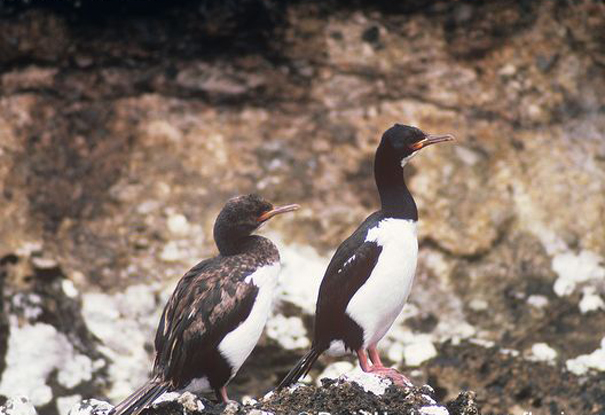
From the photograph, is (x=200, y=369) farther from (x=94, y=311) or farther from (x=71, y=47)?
(x=71, y=47)

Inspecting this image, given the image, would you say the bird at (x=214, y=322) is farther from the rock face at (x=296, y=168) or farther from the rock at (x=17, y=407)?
the rock face at (x=296, y=168)

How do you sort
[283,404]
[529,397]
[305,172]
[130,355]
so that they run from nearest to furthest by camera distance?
[283,404], [529,397], [130,355], [305,172]

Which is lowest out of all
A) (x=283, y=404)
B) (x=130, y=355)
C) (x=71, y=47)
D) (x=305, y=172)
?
(x=130, y=355)

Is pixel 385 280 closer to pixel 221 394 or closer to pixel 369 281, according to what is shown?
pixel 369 281

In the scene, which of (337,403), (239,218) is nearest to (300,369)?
(337,403)

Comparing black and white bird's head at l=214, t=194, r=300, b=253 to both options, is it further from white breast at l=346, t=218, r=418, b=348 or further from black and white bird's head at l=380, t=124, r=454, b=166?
black and white bird's head at l=380, t=124, r=454, b=166

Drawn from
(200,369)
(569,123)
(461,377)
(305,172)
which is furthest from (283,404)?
(569,123)

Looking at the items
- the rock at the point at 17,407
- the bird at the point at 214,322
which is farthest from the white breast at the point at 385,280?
the rock at the point at 17,407

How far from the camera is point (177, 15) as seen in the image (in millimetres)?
12969

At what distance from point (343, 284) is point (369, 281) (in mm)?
169

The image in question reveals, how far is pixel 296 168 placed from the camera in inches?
492

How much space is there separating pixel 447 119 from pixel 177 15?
2.90 meters

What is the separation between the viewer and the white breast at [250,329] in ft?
25.4

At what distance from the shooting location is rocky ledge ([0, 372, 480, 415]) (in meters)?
7.20
